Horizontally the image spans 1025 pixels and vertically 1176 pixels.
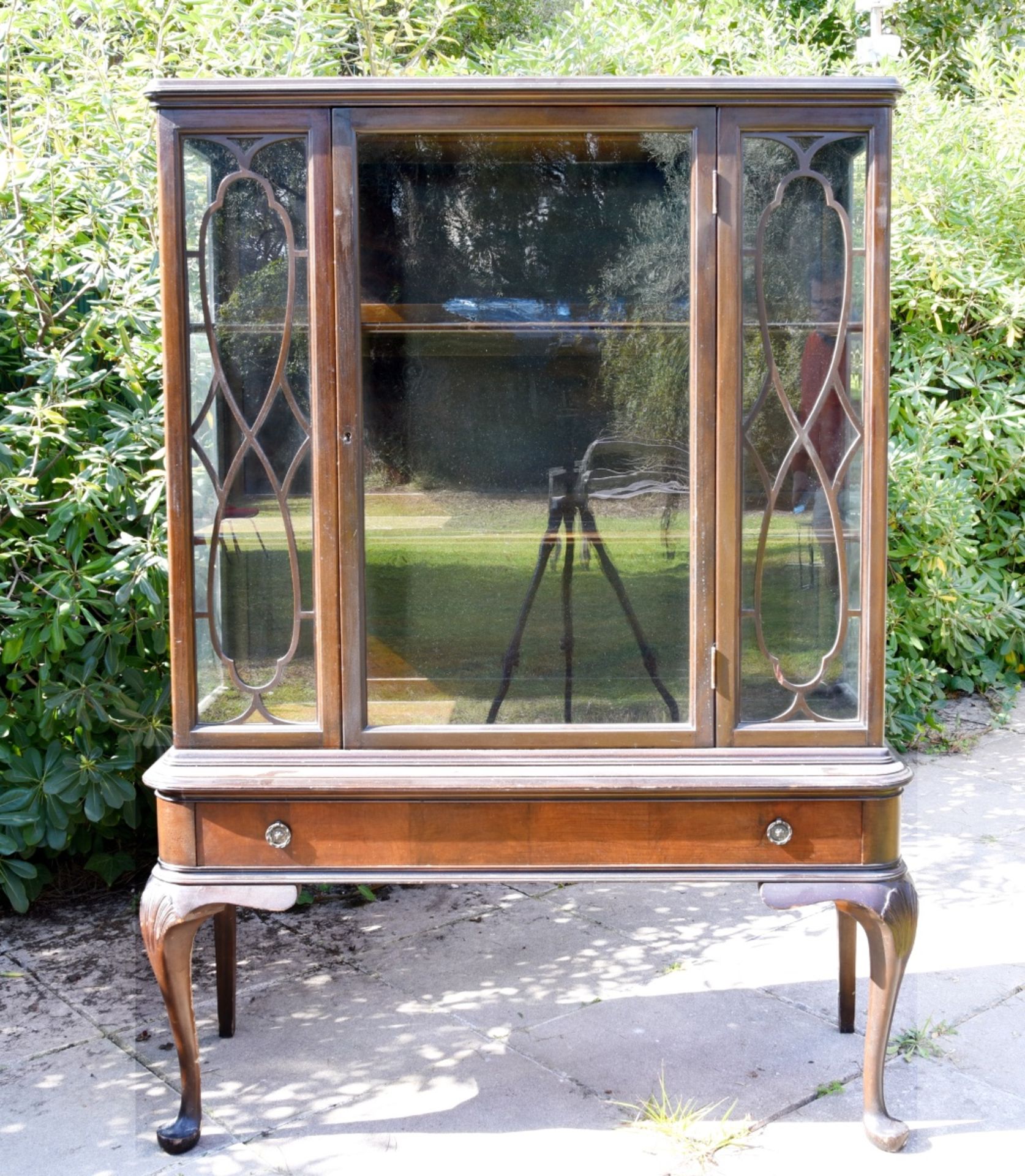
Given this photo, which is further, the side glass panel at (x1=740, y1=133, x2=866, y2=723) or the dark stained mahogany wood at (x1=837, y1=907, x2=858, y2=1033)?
the dark stained mahogany wood at (x1=837, y1=907, x2=858, y2=1033)

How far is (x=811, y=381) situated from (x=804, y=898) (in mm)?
A: 758

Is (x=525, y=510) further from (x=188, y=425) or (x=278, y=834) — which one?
(x=278, y=834)

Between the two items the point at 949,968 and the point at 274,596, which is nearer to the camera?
the point at 274,596

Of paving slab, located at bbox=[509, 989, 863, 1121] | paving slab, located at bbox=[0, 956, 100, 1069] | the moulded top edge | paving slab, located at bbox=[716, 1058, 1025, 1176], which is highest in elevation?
the moulded top edge

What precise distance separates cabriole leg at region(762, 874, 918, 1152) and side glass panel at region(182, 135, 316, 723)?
0.78 metres

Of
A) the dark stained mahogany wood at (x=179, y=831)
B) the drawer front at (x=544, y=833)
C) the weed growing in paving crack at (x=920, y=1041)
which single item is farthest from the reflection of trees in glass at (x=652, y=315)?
the weed growing in paving crack at (x=920, y=1041)

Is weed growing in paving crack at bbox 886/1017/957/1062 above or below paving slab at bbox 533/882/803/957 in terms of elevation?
above

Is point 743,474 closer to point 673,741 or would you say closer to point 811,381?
point 811,381

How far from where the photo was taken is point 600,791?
71.7 inches

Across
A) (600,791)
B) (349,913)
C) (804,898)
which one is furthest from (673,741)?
(349,913)

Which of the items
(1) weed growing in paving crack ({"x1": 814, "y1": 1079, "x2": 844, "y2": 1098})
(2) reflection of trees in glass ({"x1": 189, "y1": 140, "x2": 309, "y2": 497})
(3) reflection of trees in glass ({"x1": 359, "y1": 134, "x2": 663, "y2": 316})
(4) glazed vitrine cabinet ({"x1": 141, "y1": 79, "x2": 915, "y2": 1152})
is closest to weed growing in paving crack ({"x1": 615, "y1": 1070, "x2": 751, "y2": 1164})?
(1) weed growing in paving crack ({"x1": 814, "y1": 1079, "x2": 844, "y2": 1098})

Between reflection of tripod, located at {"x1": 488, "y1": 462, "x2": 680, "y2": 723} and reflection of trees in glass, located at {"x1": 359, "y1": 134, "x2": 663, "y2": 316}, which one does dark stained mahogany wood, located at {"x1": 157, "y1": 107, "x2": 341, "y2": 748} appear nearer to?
reflection of trees in glass, located at {"x1": 359, "y1": 134, "x2": 663, "y2": 316}

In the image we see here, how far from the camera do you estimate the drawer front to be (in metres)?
1.84

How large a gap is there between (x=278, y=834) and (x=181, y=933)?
22cm
